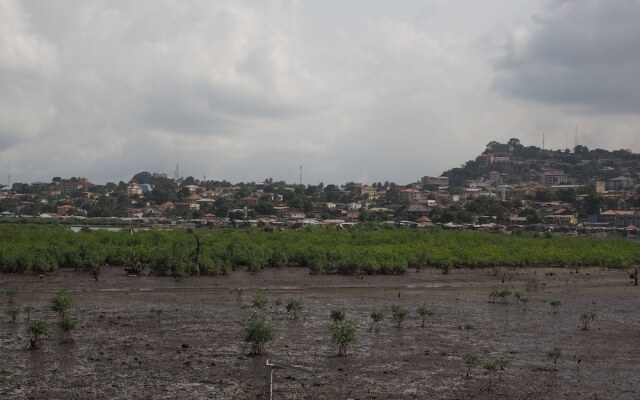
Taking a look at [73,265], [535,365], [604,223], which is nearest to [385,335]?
[535,365]

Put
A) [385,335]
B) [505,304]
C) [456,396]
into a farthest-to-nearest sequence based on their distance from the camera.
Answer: [505,304] < [385,335] < [456,396]

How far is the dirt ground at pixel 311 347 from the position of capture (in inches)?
675

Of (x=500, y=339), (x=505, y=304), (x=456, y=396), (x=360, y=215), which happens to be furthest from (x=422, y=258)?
(x=360, y=215)

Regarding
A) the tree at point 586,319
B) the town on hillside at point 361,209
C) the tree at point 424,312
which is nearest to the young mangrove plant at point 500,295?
the tree at point 586,319

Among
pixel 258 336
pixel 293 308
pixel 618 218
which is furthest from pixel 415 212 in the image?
pixel 258 336

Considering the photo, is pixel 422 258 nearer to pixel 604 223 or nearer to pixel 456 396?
pixel 456 396

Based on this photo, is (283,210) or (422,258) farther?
(283,210)

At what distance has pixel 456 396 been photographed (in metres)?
16.8

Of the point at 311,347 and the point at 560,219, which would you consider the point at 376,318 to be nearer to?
the point at 311,347

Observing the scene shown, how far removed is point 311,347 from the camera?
71.2 ft

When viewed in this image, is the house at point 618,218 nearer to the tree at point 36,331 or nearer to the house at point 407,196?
the house at point 407,196

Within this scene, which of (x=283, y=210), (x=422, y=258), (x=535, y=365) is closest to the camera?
(x=535, y=365)

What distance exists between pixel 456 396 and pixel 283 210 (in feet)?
381

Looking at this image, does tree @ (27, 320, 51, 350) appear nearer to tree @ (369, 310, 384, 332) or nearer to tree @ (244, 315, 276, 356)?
tree @ (244, 315, 276, 356)
